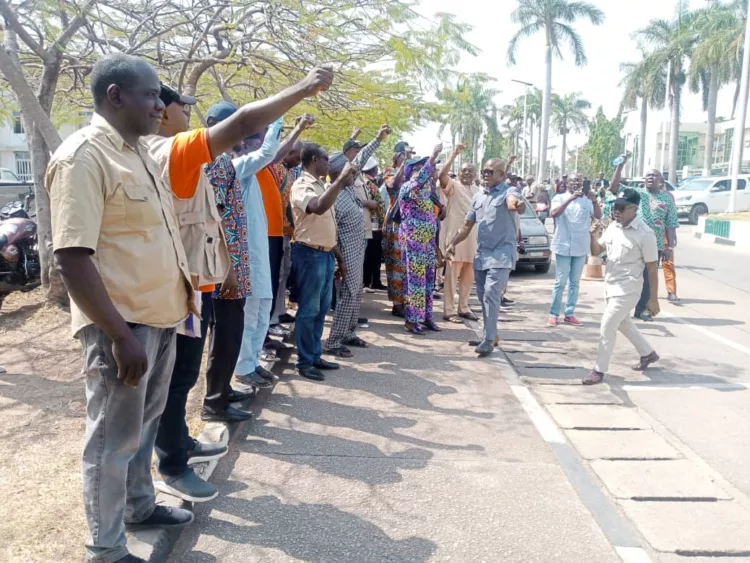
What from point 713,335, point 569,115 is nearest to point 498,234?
point 713,335

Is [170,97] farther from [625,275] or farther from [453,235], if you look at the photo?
[453,235]

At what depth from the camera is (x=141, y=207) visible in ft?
7.40

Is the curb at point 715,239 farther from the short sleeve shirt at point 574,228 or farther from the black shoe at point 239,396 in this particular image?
the black shoe at point 239,396

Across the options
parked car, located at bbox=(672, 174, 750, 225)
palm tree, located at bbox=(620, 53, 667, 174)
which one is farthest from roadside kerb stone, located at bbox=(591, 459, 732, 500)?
palm tree, located at bbox=(620, 53, 667, 174)

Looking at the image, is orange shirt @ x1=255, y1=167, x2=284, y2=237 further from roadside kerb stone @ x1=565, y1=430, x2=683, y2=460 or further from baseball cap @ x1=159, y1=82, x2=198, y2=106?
roadside kerb stone @ x1=565, y1=430, x2=683, y2=460

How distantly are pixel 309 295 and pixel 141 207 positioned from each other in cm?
300

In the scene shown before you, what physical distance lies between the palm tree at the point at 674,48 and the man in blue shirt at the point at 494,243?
34.4 metres

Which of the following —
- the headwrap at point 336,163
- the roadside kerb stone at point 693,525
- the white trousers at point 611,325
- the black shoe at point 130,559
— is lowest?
the roadside kerb stone at point 693,525

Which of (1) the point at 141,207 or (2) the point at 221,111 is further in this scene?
(2) the point at 221,111

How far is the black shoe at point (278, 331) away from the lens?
6.42 m

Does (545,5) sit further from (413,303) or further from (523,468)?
(523,468)

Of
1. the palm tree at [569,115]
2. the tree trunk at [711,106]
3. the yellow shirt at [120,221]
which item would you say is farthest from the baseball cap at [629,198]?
the palm tree at [569,115]

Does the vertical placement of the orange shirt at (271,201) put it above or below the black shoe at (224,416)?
above

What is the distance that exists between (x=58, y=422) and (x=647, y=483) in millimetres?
3573
